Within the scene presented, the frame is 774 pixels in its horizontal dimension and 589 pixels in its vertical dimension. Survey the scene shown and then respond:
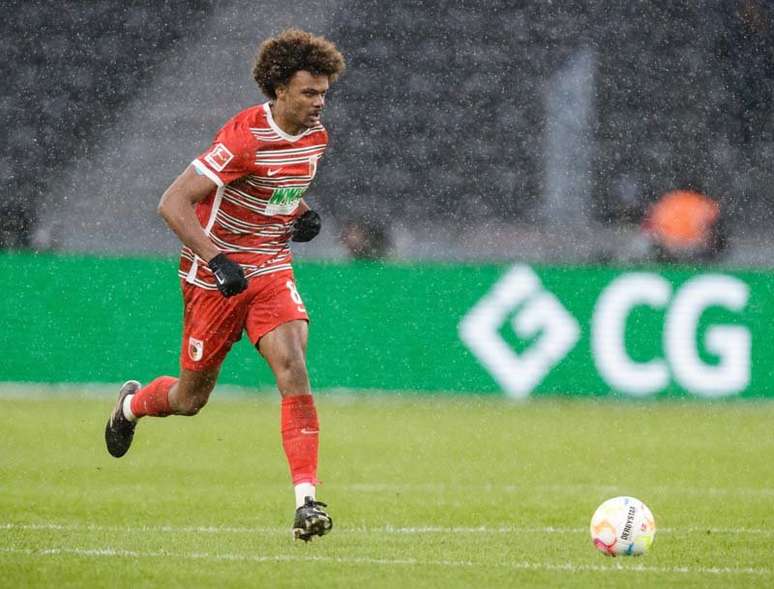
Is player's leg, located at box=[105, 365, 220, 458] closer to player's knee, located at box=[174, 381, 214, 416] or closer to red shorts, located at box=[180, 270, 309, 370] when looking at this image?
player's knee, located at box=[174, 381, 214, 416]

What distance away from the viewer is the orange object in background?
17.2 m

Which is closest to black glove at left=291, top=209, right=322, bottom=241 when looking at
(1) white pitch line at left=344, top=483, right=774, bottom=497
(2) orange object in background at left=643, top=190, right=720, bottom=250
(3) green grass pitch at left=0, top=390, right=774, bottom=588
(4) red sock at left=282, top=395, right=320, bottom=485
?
(4) red sock at left=282, top=395, right=320, bottom=485

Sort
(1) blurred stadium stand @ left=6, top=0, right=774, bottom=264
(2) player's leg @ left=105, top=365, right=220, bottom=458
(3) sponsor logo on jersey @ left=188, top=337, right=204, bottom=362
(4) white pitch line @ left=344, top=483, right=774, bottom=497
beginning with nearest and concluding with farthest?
1. (3) sponsor logo on jersey @ left=188, top=337, right=204, bottom=362
2. (2) player's leg @ left=105, top=365, right=220, bottom=458
3. (4) white pitch line @ left=344, top=483, right=774, bottom=497
4. (1) blurred stadium stand @ left=6, top=0, right=774, bottom=264

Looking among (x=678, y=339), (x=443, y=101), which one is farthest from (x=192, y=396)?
(x=443, y=101)

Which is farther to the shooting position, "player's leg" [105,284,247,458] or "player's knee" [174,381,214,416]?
"player's knee" [174,381,214,416]

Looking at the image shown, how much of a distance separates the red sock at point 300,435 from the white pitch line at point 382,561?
488 millimetres

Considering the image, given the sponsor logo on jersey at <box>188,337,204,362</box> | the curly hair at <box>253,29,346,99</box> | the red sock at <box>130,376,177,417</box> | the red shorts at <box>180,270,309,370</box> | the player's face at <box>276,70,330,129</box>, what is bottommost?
the red sock at <box>130,376,177,417</box>

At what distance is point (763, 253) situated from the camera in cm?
2028

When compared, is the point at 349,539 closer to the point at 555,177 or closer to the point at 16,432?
the point at 16,432

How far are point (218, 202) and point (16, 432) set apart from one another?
457 centimetres

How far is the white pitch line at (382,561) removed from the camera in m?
5.75

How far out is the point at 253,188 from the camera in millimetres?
6832

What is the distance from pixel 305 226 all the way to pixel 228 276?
0.99 meters

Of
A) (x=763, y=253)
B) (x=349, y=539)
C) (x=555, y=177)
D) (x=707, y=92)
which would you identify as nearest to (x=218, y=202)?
(x=349, y=539)
